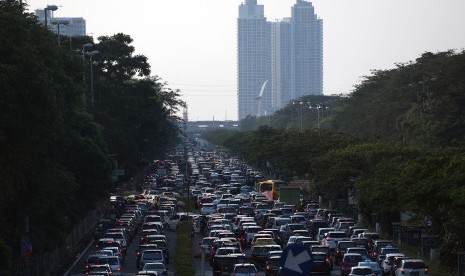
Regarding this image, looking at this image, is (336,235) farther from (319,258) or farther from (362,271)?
(362,271)

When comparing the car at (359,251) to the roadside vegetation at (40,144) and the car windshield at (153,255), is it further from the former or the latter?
the roadside vegetation at (40,144)

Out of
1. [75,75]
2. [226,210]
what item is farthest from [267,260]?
[226,210]

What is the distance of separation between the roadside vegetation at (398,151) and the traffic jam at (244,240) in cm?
192

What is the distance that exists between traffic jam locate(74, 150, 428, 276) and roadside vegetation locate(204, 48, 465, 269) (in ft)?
6.30

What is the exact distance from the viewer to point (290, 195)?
93.4m

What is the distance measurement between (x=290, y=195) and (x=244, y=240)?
3028cm

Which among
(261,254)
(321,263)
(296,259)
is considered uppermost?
(296,259)

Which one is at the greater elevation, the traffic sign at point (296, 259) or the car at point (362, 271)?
the traffic sign at point (296, 259)

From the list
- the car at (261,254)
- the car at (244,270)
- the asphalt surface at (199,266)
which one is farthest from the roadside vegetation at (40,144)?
the car at (261,254)

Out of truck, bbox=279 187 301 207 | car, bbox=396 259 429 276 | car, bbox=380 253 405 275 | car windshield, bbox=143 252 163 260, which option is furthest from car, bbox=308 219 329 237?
truck, bbox=279 187 301 207

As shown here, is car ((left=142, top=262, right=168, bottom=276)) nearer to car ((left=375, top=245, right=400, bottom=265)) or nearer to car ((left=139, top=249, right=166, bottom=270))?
car ((left=139, top=249, right=166, bottom=270))

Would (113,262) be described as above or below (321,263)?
above

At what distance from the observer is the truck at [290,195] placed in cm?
9312

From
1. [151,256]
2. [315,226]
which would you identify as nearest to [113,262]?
[151,256]
